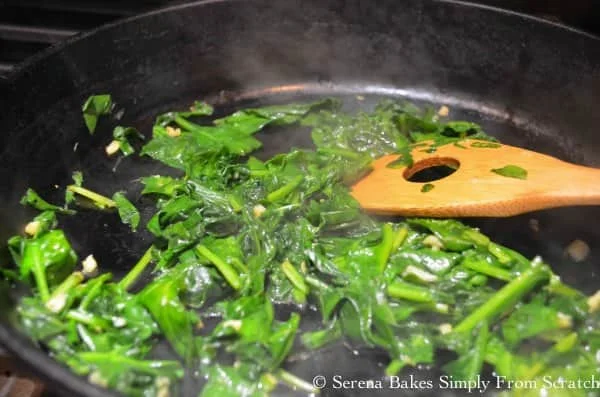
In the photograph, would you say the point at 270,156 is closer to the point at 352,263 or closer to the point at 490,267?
the point at 352,263

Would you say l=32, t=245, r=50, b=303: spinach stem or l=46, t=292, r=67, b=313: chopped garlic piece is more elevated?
l=32, t=245, r=50, b=303: spinach stem

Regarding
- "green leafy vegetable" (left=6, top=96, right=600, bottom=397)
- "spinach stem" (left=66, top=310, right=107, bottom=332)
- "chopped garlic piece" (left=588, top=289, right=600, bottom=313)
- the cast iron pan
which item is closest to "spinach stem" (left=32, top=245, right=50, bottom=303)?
"green leafy vegetable" (left=6, top=96, right=600, bottom=397)

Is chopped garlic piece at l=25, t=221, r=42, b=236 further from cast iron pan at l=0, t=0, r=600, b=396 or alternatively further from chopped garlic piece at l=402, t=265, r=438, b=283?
chopped garlic piece at l=402, t=265, r=438, b=283

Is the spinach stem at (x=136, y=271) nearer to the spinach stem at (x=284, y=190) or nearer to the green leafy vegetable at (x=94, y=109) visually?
the spinach stem at (x=284, y=190)

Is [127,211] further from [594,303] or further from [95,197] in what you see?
[594,303]

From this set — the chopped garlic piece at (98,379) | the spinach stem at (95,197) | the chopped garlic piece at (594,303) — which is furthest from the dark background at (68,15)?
the chopped garlic piece at (98,379)

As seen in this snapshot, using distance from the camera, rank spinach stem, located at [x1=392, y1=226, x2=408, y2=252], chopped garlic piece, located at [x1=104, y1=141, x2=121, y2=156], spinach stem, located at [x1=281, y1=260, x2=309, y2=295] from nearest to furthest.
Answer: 1. spinach stem, located at [x1=281, y1=260, x2=309, y2=295]
2. spinach stem, located at [x1=392, y1=226, x2=408, y2=252]
3. chopped garlic piece, located at [x1=104, y1=141, x2=121, y2=156]

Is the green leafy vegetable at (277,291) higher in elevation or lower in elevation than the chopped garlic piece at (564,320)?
higher
